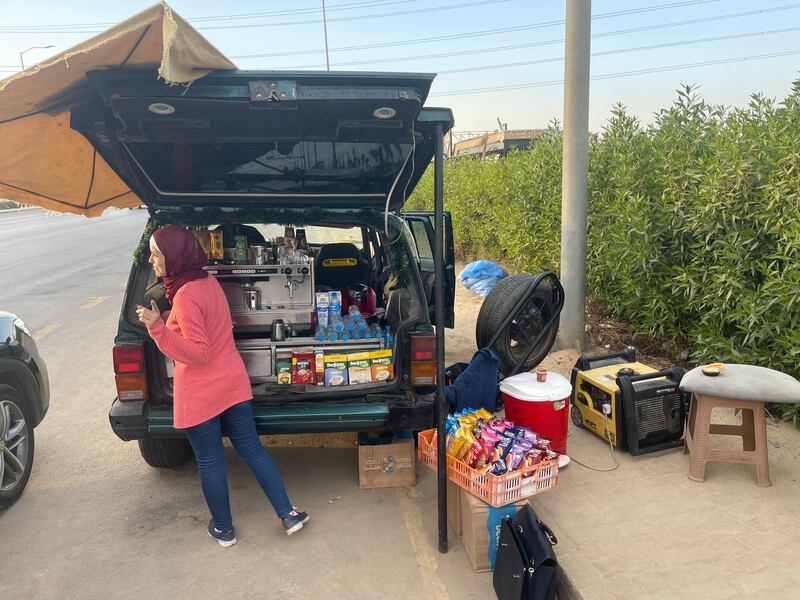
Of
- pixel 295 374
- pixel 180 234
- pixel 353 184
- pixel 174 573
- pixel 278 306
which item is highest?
pixel 353 184

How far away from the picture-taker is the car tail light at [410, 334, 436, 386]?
3.47 metres

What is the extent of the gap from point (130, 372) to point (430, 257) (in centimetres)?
347

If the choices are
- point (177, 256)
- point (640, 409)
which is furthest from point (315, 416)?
point (640, 409)

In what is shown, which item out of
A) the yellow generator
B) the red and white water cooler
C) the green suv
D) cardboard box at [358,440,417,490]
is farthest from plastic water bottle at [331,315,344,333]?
the yellow generator

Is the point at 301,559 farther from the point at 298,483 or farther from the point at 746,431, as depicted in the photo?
the point at 746,431

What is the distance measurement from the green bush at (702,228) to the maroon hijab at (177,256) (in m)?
3.69

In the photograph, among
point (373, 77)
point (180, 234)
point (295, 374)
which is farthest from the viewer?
point (295, 374)

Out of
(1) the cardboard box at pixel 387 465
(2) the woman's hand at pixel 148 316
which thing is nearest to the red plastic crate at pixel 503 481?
(1) the cardboard box at pixel 387 465

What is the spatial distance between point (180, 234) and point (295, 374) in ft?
3.53

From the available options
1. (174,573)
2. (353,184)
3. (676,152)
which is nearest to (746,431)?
(676,152)

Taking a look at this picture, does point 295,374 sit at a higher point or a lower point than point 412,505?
higher

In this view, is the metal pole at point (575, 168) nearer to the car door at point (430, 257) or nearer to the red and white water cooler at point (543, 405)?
the car door at point (430, 257)

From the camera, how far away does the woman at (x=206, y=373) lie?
290 cm

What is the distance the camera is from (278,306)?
13.0 feet
